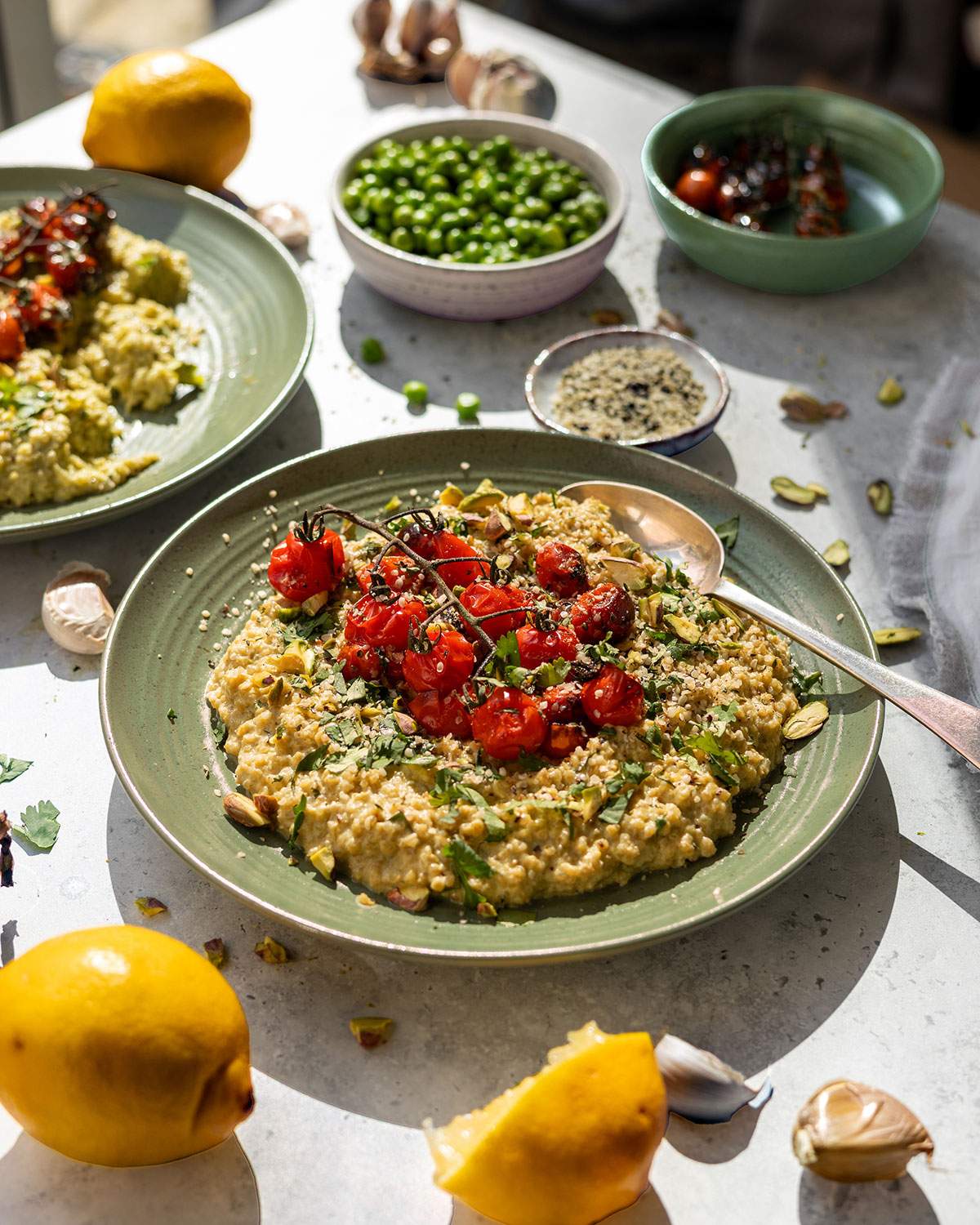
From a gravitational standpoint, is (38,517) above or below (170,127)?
below

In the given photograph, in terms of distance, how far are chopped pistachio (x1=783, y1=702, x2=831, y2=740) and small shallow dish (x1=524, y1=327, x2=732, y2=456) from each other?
2.57 ft

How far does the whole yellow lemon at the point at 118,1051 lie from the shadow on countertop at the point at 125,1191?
9 centimetres

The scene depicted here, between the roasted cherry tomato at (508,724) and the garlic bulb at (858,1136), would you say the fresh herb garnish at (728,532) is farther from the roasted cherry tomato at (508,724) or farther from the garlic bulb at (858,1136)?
the garlic bulb at (858,1136)

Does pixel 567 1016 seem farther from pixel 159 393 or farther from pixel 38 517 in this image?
pixel 159 393

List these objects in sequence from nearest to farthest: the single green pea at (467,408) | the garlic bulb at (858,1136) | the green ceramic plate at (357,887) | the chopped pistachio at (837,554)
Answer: the garlic bulb at (858,1136)
the green ceramic plate at (357,887)
the chopped pistachio at (837,554)
the single green pea at (467,408)

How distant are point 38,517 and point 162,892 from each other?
2.85 feet

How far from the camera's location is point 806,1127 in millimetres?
1585

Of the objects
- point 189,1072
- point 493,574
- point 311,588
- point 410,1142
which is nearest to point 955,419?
point 493,574

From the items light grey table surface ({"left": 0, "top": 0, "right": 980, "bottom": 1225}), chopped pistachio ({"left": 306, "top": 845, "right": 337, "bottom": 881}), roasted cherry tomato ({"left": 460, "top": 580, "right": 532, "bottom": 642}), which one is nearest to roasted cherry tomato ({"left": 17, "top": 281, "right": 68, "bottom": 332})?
light grey table surface ({"left": 0, "top": 0, "right": 980, "bottom": 1225})

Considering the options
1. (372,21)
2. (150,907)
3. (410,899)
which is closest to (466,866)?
(410,899)

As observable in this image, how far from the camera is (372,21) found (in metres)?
3.98

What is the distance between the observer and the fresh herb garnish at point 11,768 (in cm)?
208

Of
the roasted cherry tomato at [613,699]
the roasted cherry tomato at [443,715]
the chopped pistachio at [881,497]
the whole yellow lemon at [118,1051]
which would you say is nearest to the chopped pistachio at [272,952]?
the whole yellow lemon at [118,1051]

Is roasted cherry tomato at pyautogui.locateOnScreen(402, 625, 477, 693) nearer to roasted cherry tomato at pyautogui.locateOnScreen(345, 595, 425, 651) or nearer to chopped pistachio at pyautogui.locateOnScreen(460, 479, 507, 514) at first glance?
roasted cherry tomato at pyautogui.locateOnScreen(345, 595, 425, 651)
